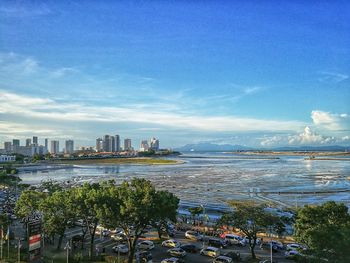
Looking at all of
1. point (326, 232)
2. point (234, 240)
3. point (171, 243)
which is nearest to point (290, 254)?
point (234, 240)

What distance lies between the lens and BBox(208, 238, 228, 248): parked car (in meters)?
27.5

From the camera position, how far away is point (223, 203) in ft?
156

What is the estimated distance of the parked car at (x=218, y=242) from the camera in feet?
90.3

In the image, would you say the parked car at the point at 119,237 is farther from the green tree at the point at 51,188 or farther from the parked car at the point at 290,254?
the parked car at the point at 290,254

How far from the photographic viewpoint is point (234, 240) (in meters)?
28.5

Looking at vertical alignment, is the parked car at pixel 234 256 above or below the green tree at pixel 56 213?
below

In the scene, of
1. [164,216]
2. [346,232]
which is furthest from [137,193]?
[346,232]

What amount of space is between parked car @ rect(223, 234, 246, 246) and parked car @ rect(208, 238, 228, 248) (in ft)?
1.49

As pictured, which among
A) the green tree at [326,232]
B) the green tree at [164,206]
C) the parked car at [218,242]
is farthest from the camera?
the parked car at [218,242]

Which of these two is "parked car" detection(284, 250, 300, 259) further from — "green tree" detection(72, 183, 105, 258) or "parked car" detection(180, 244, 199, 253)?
"green tree" detection(72, 183, 105, 258)

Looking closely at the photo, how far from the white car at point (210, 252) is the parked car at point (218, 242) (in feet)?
8.12

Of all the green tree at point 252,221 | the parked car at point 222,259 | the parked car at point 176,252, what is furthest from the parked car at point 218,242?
the parked car at point 222,259

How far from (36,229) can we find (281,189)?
47.5 metres

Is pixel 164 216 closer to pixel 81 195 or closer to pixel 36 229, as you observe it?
pixel 81 195
